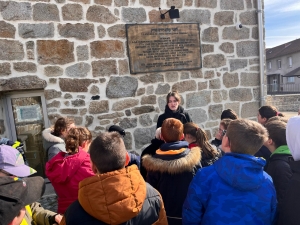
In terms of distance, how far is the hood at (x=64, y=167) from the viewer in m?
2.05

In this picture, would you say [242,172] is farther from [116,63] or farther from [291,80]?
[291,80]

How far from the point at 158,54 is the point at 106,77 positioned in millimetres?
982

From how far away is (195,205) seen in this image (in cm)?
164

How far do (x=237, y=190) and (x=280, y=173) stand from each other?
51 cm

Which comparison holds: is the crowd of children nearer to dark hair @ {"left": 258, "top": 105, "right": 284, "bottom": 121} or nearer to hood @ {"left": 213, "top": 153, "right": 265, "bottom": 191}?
hood @ {"left": 213, "top": 153, "right": 265, "bottom": 191}

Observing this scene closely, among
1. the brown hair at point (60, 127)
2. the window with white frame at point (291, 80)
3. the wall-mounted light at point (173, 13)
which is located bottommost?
the window with white frame at point (291, 80)

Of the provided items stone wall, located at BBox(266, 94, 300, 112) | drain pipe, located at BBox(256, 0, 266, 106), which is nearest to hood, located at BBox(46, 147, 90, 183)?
drain pipe, located at BBox(256, 0, 266, 106)

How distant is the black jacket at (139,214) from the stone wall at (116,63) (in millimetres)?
2780

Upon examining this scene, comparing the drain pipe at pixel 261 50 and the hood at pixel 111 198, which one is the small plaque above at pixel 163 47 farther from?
the hood at pixel 111 198

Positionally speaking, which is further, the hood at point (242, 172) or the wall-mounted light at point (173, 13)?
the wall-mounted light at point (173, 13)

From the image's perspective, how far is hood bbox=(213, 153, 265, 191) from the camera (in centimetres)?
154

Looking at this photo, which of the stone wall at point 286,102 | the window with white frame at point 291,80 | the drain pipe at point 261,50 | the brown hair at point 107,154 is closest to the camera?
the brown hair at point 107,154

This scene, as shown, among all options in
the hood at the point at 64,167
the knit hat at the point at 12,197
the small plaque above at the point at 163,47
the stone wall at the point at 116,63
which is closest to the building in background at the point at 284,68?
the stone wall at the point at 116,63

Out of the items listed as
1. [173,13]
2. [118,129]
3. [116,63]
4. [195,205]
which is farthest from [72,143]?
[173,13]
